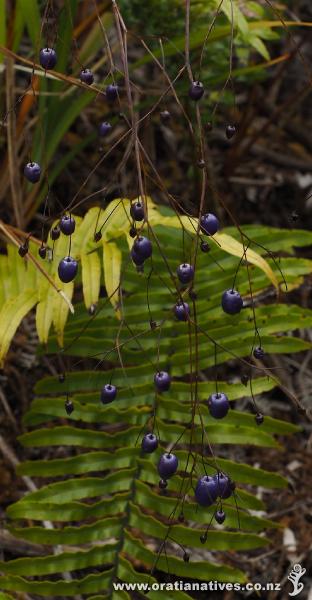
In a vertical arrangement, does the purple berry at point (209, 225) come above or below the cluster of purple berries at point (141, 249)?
above

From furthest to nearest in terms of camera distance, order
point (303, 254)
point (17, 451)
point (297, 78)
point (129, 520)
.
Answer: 1. point (297, 78)
2. point (303, 254)
3. point (17, 451)
4. point (129, 520)

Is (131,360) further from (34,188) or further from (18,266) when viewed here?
(34,188)

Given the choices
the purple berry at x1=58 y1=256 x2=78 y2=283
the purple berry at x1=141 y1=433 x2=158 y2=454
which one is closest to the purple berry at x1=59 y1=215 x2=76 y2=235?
the purple berry at x1=58 y1=256 x2=78 y2=283

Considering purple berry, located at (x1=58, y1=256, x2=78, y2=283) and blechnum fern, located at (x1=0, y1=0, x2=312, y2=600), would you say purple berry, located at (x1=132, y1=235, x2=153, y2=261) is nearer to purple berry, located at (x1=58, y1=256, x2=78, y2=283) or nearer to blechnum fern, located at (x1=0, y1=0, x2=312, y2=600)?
purple berry, located at (x1=58, y1=256, x2=78, y2=283)

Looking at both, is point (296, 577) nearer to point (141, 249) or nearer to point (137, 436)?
point (137, 436)

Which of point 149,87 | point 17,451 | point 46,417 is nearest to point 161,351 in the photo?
point 46,417

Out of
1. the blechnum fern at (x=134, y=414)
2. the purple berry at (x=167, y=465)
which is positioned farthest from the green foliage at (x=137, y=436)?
the purple berry at (x=167, y=465)

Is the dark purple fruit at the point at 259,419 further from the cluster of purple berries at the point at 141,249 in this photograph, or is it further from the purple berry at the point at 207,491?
the cluster of purple berries at the point at 141,249
